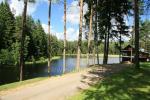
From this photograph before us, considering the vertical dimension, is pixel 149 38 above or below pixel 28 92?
above

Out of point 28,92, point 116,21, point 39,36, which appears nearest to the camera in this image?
point 28,92

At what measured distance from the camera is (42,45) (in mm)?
122125

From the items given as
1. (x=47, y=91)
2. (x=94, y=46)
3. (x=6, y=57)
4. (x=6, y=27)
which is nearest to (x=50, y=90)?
(x=47, y=91)

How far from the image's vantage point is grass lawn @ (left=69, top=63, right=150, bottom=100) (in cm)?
1552

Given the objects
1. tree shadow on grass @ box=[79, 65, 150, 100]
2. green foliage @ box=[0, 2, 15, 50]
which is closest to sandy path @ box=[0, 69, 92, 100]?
tree shadow on grass @ box=[79, 65, 150, 100]

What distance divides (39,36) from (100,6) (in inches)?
3019

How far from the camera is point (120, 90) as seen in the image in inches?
671

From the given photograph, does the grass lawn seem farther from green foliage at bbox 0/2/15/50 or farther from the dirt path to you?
green foliage at bbox 0/2/15/50

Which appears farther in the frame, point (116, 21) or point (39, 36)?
point (39, 36)

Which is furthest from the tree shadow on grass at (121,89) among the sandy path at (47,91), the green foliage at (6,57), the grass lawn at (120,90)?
the green foliage at (6,57)

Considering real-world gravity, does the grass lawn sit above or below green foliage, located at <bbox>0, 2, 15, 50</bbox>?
below

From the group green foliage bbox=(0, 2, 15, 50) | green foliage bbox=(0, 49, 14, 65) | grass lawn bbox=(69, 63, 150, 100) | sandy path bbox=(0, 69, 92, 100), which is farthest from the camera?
green foliage bbox=(0, 2, 15, 50)

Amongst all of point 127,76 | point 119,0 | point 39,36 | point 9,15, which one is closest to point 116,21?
point 119,0

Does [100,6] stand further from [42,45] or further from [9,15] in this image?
[42,45]
